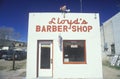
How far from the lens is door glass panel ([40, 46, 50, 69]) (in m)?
12.9

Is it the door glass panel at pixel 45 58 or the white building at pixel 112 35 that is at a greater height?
the white building at pixel 112 35

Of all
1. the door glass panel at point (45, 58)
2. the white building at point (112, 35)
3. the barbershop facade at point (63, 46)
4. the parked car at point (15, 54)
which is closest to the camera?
the barbershop facade at point (63, 46)

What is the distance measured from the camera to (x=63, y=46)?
13.0 metres

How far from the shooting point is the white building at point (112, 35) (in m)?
26.3

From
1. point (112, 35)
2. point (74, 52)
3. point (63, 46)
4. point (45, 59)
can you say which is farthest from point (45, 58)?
point (112, 35)

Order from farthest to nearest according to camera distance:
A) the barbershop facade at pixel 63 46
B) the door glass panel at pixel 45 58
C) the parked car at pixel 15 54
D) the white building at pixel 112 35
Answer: the parked car at pixel 15 54
the white building at pixel 112 35
the door glass panel at pixel 45 58
the barbershop facade at pixel 63 46

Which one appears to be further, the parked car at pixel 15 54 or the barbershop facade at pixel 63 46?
the parked car at pixel 15 54

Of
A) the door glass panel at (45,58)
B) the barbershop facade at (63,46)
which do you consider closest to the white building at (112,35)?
the barbershop facade at (63,46)

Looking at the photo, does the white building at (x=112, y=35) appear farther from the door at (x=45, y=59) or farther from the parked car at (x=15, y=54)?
the door at (x=45, y=59)

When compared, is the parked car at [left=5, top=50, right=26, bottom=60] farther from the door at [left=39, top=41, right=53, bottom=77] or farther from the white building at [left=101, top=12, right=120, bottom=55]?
the door at [left=39, top=41, right=53, bottom=77]

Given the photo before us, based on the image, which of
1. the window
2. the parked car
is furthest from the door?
the parked car

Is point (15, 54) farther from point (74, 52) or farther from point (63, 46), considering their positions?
point (74, 52)

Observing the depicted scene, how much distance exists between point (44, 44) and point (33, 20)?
1.82 metres

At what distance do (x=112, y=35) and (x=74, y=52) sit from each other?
18.0 metres
